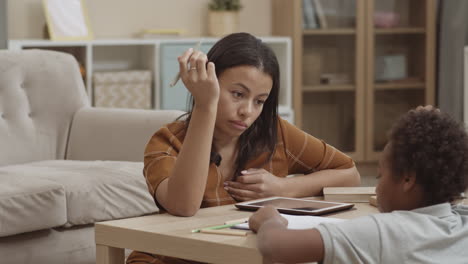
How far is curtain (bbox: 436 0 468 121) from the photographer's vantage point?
4410 millimetres

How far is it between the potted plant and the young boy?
3.34 meters

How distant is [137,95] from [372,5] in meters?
1.49

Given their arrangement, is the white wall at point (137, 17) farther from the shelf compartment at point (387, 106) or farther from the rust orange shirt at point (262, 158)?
the rust orange shirt at point (262, 158)

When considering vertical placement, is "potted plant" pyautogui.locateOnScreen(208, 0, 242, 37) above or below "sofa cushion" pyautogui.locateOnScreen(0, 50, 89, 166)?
above

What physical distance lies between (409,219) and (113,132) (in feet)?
5.99

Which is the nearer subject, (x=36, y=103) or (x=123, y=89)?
(x=36, y=103)

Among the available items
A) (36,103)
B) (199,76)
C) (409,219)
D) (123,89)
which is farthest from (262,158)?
(123,89)

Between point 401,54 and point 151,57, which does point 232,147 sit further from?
point 401,54

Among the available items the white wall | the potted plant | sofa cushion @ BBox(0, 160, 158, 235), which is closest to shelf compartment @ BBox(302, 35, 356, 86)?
the white wall

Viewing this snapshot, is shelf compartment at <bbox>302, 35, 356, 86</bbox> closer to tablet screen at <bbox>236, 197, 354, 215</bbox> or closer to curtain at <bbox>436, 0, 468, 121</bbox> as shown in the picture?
curtain at <bbox>436, 0, 468, 121</bbox>

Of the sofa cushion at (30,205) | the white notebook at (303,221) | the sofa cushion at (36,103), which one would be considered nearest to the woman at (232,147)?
the white notebook at (303,221)

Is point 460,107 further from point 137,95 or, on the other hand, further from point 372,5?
point 137,95

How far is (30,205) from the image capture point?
209 centimetres

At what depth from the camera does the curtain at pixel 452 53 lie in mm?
4410
